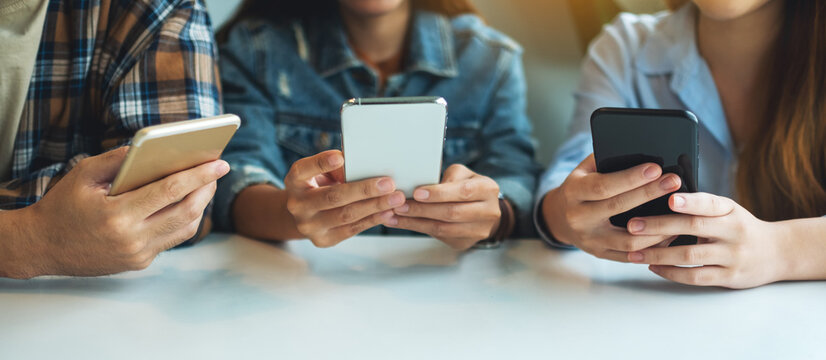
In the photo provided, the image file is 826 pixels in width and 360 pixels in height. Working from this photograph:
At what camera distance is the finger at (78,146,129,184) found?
0.66m

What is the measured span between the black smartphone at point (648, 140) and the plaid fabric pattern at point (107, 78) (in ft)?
1.70

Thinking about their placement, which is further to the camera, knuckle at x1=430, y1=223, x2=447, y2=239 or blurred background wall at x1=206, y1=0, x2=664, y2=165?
blurred background wall at x1=206, y1=0, x2=664, y2=165

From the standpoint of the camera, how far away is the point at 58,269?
2.40 ft

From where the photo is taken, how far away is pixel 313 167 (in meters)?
0.75

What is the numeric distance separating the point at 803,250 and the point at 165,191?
70cm

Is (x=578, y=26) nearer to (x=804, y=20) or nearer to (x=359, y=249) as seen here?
(x=804, y=20)

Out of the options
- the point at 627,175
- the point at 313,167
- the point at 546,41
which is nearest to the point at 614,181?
the point at 627,175

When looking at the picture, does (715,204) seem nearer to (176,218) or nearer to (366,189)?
(366,189)

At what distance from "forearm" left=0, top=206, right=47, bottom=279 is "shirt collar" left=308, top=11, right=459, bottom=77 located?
567 mm

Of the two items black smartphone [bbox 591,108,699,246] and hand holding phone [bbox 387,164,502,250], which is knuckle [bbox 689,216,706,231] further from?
hand holding phone [bbox 387,164,502,250]

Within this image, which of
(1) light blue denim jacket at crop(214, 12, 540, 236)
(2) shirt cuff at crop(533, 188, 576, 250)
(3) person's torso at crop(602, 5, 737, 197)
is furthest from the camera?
(1) light blue denim jacket at crop(214, 12, 540, 236)

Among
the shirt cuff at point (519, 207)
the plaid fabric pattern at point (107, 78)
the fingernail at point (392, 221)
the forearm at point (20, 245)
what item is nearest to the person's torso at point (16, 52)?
the plaid fabric pattern at point (107, 78)

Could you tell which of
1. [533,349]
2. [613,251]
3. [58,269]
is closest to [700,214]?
[613,251]

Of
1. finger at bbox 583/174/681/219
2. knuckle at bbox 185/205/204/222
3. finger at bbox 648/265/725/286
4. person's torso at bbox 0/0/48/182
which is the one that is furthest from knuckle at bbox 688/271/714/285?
person's torso at bbox 0/0/48/182
